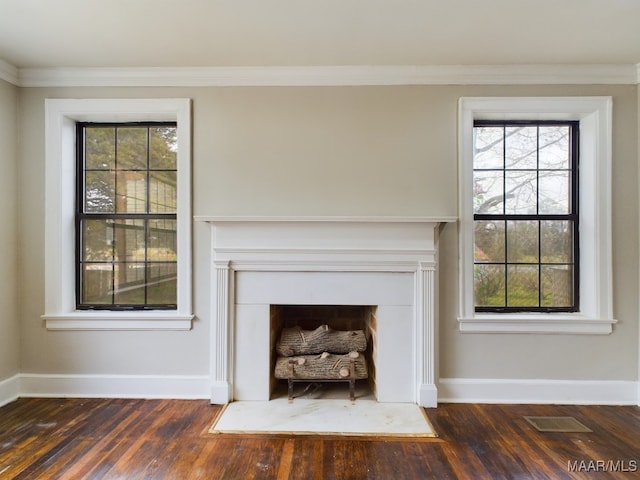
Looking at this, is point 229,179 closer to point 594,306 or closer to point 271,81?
point 271,81

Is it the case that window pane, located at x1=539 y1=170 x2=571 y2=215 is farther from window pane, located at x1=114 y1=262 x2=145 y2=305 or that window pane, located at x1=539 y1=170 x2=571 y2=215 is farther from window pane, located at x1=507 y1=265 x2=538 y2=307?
window pane, located at x1=114 y1=262 x2=145 y2=305

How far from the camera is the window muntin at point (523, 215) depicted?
2.71 metres

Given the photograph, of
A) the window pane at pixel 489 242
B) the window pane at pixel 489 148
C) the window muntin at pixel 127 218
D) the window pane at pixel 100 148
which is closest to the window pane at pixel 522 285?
the window pane at pixel 489 242

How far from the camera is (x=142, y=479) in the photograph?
1725 mm

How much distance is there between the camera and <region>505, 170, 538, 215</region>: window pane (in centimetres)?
273

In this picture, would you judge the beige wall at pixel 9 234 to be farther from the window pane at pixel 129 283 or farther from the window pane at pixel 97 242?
the window pane at pixel 129 283

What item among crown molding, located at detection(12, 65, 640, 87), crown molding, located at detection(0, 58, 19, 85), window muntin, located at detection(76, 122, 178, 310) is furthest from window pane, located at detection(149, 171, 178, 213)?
crown molding, located at detection(0, 58, 19, 85)

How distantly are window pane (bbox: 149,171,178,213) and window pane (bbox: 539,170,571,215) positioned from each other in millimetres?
2957

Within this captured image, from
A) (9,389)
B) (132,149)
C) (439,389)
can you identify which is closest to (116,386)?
(9,389)

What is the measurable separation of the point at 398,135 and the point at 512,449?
2.16 metres

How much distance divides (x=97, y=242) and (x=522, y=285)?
3.45m

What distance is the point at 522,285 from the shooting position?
2.72 metres

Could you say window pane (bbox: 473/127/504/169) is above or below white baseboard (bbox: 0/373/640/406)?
above

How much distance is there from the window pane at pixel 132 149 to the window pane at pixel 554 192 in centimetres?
321
